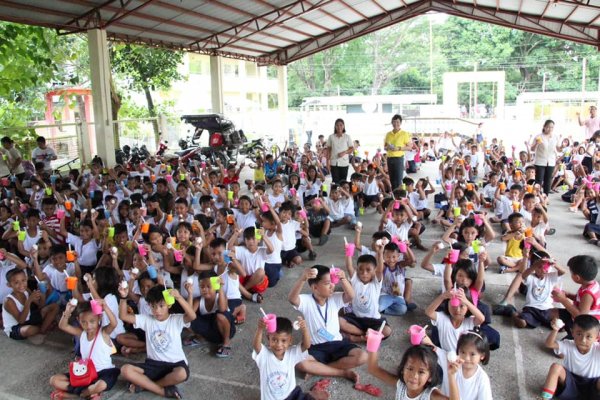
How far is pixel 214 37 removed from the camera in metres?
15.6

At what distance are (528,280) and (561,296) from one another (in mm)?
708

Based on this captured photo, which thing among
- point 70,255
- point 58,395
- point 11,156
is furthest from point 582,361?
point 11,156

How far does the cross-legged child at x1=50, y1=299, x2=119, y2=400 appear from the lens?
3557mm

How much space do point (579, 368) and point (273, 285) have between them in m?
3.16

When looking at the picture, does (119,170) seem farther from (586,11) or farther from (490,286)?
(586,11)

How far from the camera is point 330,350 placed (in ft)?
12.5

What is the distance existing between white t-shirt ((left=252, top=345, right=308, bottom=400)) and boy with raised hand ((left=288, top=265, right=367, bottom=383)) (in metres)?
0.39

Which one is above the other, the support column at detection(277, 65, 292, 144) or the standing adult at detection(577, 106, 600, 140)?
the support column at detection(277, 65, 292, 144)

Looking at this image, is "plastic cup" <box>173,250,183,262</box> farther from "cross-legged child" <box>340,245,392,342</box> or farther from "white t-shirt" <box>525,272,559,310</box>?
"white t-shirt" <box>525,272,559,310</box>

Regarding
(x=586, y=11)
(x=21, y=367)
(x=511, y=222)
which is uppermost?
(x=586, y=11)

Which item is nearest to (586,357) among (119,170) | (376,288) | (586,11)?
(376,288)

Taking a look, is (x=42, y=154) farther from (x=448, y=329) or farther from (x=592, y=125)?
(x=592, y=125)

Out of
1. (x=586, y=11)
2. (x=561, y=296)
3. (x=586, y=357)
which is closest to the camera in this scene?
(x=586, y=357)

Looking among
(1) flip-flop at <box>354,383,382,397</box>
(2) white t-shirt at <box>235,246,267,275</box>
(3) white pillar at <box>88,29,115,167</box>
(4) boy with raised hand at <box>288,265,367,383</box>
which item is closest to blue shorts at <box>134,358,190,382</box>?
(4) boy with raised hand at <box>288,265,367,383</box>
